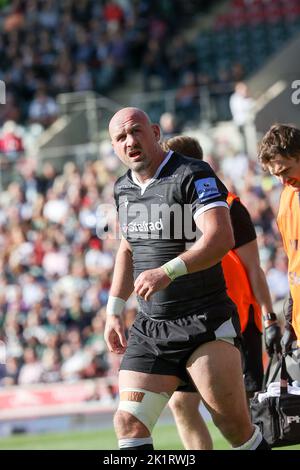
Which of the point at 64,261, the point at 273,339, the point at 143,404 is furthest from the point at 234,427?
the point at 64,261

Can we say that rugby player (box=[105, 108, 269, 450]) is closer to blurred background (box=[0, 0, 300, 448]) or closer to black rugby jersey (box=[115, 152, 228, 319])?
black rugby jersey (box=[115, 152, 228, 319])

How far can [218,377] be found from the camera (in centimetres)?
629

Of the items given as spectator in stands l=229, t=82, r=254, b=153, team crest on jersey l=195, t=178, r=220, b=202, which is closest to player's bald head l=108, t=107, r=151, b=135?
team crest on jersey l=195, t=178, r=220, b=202

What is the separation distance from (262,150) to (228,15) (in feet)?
61.5

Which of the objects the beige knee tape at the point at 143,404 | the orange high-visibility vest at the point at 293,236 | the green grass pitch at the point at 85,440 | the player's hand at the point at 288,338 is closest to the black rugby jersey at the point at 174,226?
the beige knee tape at the point at 143,404

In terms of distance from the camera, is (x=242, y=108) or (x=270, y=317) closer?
(x=270, y=317)

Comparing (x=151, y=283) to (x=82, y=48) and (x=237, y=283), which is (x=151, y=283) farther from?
(x=82, y=48)

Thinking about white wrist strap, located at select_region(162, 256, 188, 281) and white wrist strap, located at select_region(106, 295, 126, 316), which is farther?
white wrist strap, located at select_region(106, 295, 126, 316)

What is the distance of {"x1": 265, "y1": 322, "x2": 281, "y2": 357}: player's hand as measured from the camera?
7.50 m

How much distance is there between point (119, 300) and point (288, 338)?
3.76ft

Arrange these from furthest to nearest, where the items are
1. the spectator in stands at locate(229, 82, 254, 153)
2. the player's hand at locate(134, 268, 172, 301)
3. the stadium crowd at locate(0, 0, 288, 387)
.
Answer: the spectator in stands at locate(229, 82, 254, 153), the stadium crowd at locate(0, 0, 288, 387), the player's hand at locate(134, 268, 172, 301)

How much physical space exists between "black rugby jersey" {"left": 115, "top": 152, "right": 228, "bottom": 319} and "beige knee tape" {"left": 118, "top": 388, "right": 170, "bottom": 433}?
0.46 meters

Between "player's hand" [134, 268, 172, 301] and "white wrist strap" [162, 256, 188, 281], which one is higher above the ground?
"white wrist strap" [162, 256, 188, 281]
